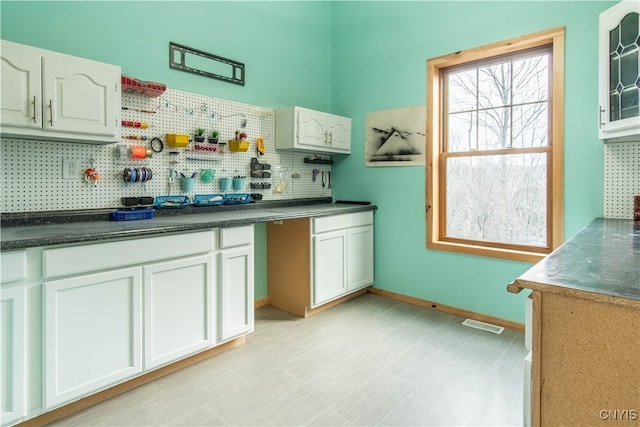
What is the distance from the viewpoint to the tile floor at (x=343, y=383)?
70.7 inches

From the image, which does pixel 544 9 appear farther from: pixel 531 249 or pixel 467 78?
pixel 531 249

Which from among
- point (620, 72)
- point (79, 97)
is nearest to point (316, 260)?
point (79, 97)

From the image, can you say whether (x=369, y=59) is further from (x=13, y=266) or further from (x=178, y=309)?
(x=13, y=266)

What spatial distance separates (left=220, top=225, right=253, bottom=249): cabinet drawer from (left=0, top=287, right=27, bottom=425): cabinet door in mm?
1020

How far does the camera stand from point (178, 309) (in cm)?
213

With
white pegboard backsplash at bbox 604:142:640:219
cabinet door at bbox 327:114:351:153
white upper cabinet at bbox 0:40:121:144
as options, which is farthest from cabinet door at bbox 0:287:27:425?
white pegboard backsplash at bbox 604:142:640:219

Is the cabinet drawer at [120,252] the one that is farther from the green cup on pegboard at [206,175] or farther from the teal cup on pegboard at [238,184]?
the teal cup on pegboard at [238,184]

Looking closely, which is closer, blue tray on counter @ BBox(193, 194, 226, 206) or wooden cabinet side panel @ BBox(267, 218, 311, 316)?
blue tray on counter @ BBox(193, 194, 226, 206)

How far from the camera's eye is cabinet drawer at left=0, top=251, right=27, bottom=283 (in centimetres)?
Result: 152

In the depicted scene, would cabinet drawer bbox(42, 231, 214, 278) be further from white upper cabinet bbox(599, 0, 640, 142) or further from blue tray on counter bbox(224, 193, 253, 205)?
white upper cabinet bbox(599, 0, 640, 142)

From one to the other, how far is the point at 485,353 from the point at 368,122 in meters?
2.38

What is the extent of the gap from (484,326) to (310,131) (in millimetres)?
2256

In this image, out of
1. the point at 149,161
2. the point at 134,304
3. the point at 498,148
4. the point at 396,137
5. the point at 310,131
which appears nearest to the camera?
the point at 134,304

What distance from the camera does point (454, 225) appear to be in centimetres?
334
